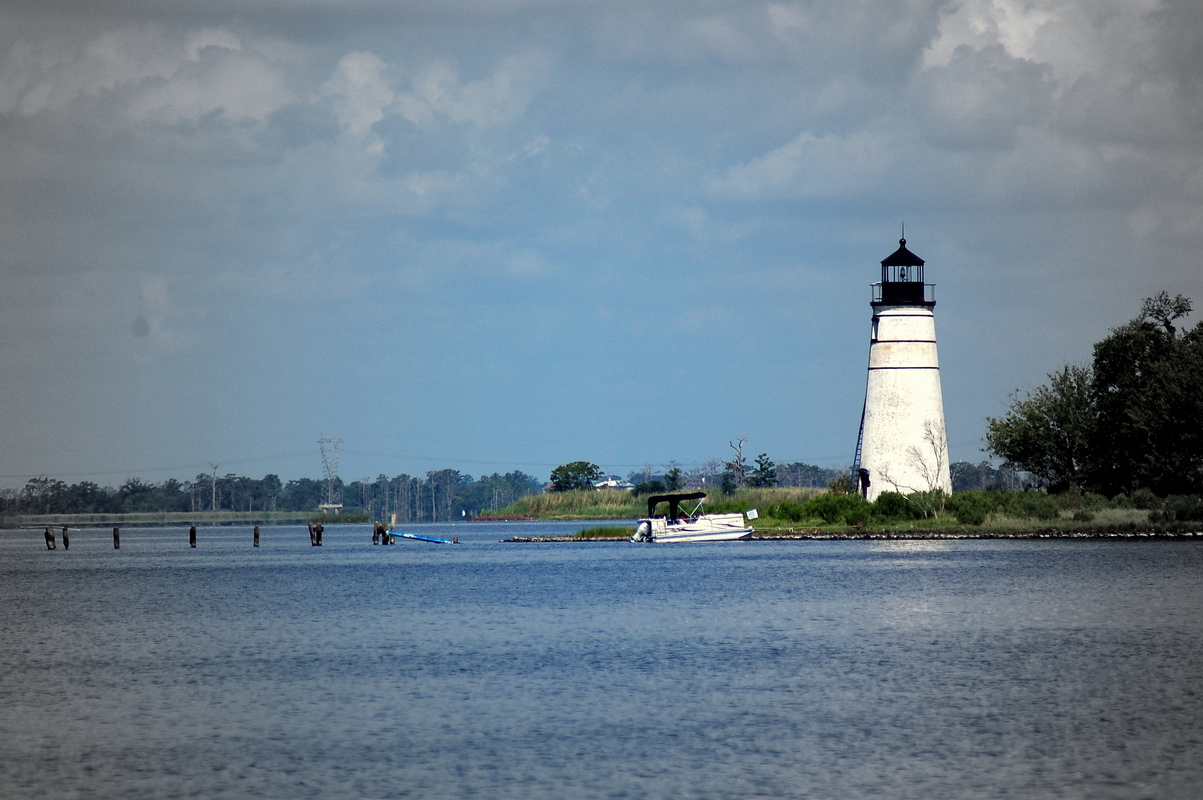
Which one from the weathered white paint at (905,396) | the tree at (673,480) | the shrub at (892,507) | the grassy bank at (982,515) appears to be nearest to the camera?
the grassy bank at (982,515)

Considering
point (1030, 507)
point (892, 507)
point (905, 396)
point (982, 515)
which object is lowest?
point (982, 515)

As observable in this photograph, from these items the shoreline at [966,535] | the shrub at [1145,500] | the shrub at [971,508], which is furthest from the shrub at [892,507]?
the shrub at [1145,500]

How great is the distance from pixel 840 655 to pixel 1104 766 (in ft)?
40.1

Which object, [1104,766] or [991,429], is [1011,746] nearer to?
[1104,766]

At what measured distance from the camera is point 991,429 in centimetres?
8075

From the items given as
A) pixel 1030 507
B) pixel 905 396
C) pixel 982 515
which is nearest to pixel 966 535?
pixel 982 515

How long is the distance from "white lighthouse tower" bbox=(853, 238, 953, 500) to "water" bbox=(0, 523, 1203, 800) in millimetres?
20956

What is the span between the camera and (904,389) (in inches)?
2913

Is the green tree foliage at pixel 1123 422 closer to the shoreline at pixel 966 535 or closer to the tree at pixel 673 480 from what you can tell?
the shoreline at pixel 966 535

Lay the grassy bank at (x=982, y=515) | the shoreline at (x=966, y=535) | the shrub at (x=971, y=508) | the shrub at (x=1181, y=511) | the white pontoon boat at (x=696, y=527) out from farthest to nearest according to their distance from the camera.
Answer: the white pontoon boat at (x=696, y=527), the shrub at (x=971, y=508), the grassy bank at (x=982, y=515), the shoreline at (x=966, y=535), the shrub at (x=1181, y=511)

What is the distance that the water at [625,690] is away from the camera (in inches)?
714

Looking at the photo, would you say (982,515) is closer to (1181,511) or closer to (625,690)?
(1181,511)

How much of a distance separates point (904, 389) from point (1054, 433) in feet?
32.4

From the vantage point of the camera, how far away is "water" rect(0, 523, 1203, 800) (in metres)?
18.1
